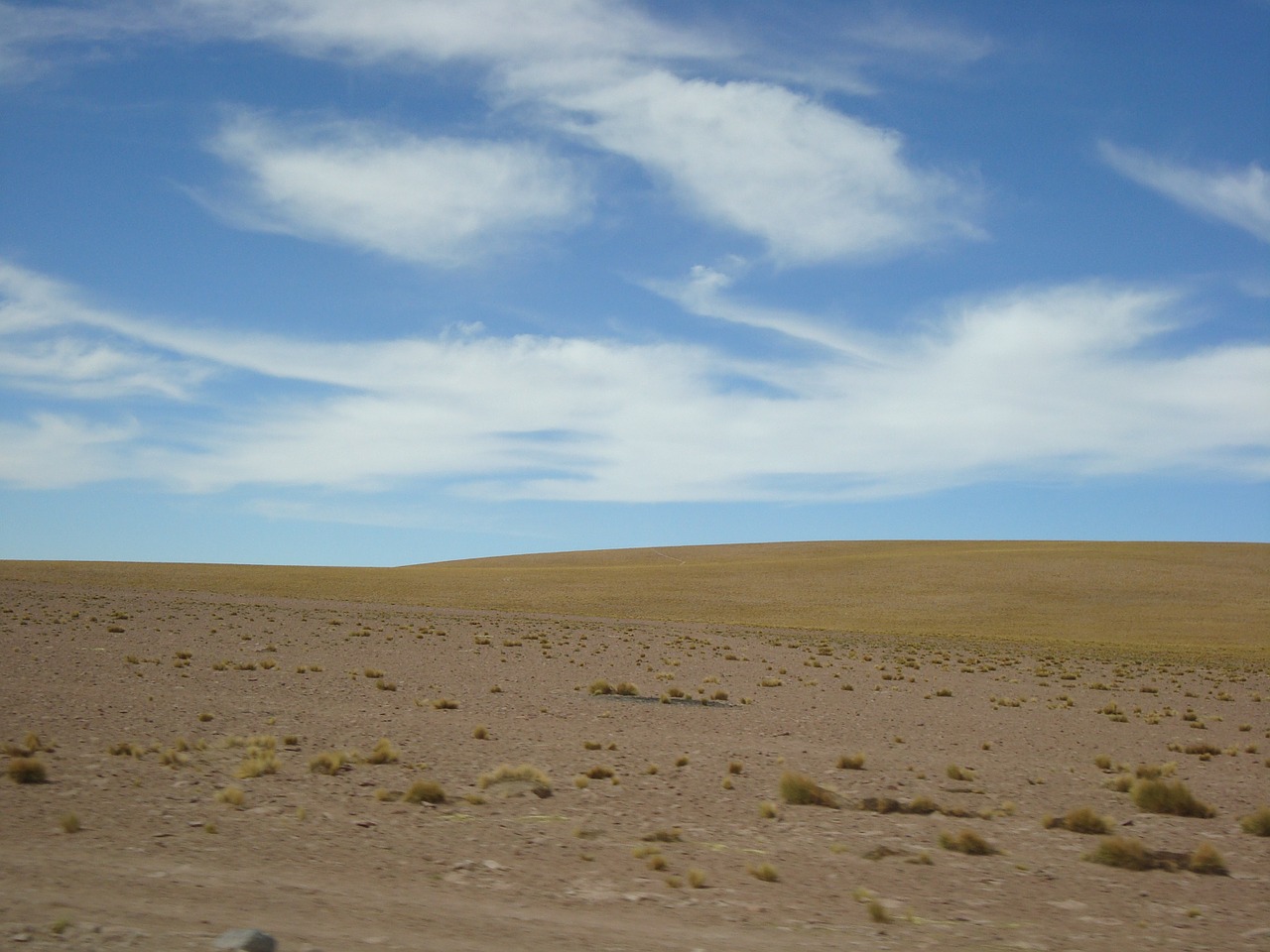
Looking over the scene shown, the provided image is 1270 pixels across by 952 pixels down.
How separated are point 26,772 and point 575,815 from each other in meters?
6.58

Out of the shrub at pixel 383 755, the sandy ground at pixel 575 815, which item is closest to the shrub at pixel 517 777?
the sandy ground at pixel 575 815

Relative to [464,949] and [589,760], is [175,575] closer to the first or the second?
[589,760]

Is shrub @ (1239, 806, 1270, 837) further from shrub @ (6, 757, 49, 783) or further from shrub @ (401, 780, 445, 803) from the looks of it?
shrub @ (6, 757, 49, 783)

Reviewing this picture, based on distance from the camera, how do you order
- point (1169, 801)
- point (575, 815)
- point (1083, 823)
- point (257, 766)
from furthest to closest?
point (1169, 801) → point (257, 766) → point (1083, 823) → point (575, 815)

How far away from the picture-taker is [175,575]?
73.2 meters

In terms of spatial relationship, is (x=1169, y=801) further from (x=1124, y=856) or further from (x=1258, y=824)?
(x=1124, y=856)

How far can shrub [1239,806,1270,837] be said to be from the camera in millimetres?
12102

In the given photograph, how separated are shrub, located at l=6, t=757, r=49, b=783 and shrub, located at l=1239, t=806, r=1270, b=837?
14.9m

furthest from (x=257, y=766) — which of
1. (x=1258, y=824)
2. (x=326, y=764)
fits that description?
(x=1258, y=824)

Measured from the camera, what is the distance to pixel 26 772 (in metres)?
11.4

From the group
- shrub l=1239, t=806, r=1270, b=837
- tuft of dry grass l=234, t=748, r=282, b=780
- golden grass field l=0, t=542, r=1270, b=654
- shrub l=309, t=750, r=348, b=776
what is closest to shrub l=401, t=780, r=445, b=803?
shrub l=309, t=750, r=348, b=776

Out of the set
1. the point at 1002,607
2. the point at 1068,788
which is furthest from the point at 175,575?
the point at 1068,788

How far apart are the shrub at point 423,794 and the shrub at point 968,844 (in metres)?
6.09

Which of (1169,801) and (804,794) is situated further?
(1169,801)
